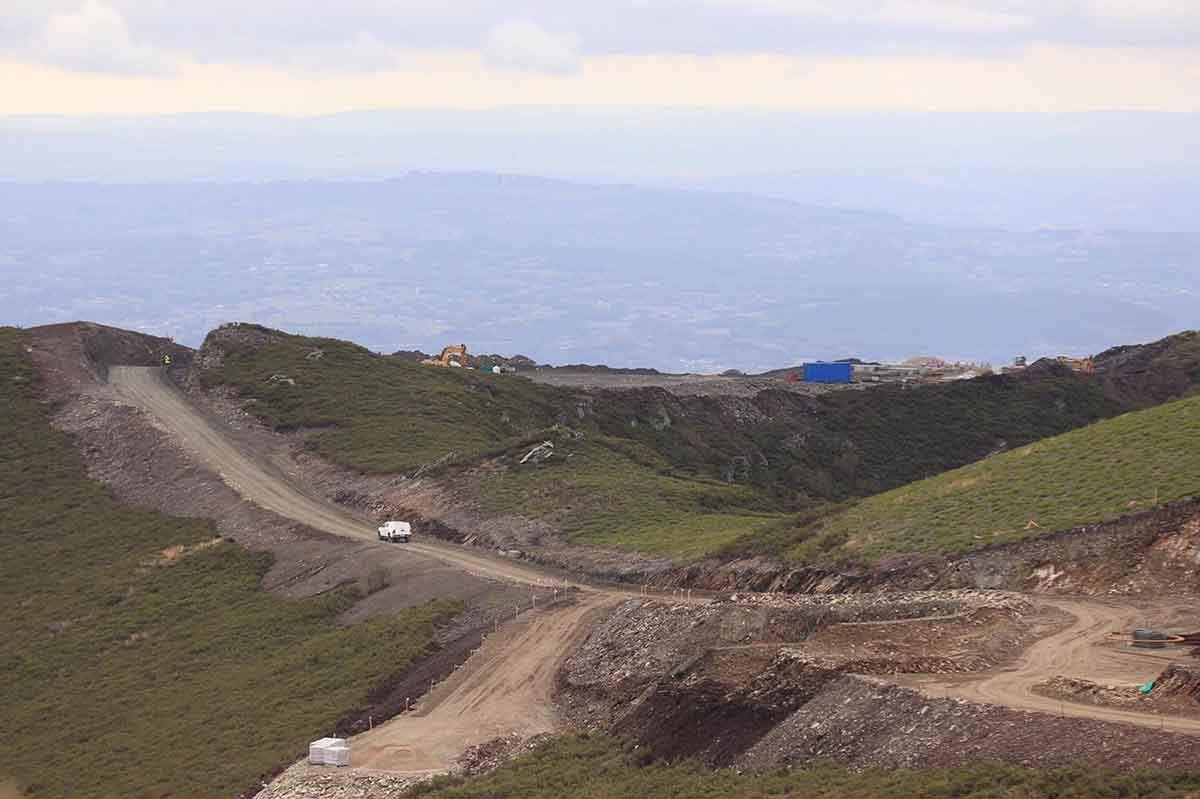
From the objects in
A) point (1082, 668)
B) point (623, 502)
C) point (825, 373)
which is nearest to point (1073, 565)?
point (1082, 668)

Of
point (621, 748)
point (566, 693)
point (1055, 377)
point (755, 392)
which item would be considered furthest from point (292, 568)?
point (1055, 377)

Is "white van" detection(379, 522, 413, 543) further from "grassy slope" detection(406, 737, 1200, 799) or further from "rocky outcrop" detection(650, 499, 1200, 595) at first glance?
"grassy slope" detection(406, 737, 1200, 799)

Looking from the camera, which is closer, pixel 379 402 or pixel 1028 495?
pixel 1028 495

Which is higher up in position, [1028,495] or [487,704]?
[1028,495]

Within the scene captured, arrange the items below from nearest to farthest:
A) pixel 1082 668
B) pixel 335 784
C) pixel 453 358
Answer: pixel 1082 668
pixel 335 784
pixel 453 358

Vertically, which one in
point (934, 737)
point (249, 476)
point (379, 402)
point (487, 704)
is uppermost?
point (379, 402)

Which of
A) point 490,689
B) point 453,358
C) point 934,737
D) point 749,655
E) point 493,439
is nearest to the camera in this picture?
point 934,737

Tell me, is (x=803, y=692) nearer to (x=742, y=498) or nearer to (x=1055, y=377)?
(x=742, y=498)

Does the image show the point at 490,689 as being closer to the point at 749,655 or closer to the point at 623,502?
the point at 749,655
